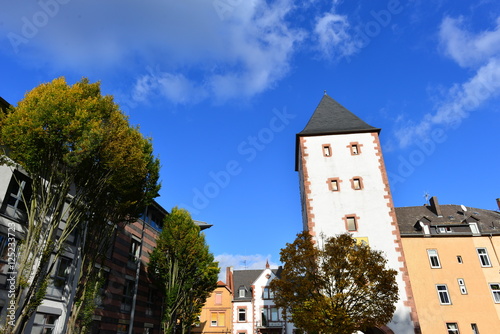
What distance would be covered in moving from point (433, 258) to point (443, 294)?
283cm

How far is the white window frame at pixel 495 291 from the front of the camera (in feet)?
81.5

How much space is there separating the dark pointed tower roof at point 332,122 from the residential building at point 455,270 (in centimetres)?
984

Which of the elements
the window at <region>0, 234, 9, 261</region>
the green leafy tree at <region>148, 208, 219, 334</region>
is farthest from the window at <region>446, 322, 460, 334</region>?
the window at <region>0, 234, 9, 261</region>

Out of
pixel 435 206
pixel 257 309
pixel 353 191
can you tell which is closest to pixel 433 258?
pixel 435 206

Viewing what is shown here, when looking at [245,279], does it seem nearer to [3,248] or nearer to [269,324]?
[269,324]

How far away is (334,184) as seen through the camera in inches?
1053

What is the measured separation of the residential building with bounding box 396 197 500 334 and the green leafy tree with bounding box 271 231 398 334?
30.8 feet

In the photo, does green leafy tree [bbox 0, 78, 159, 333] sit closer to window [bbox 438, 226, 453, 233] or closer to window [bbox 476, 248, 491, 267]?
window [bbox 438, 226, 453, 233]

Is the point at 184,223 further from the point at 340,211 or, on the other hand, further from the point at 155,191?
the point at 340,211

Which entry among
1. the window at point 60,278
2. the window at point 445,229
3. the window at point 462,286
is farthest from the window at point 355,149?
the window at point 60,278

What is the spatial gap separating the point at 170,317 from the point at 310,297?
11435 millimetres

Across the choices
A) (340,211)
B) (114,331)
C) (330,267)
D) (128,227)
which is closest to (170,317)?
(114,331)

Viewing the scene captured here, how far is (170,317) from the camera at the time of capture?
23.7 metres

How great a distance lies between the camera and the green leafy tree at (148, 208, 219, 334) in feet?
80.4
